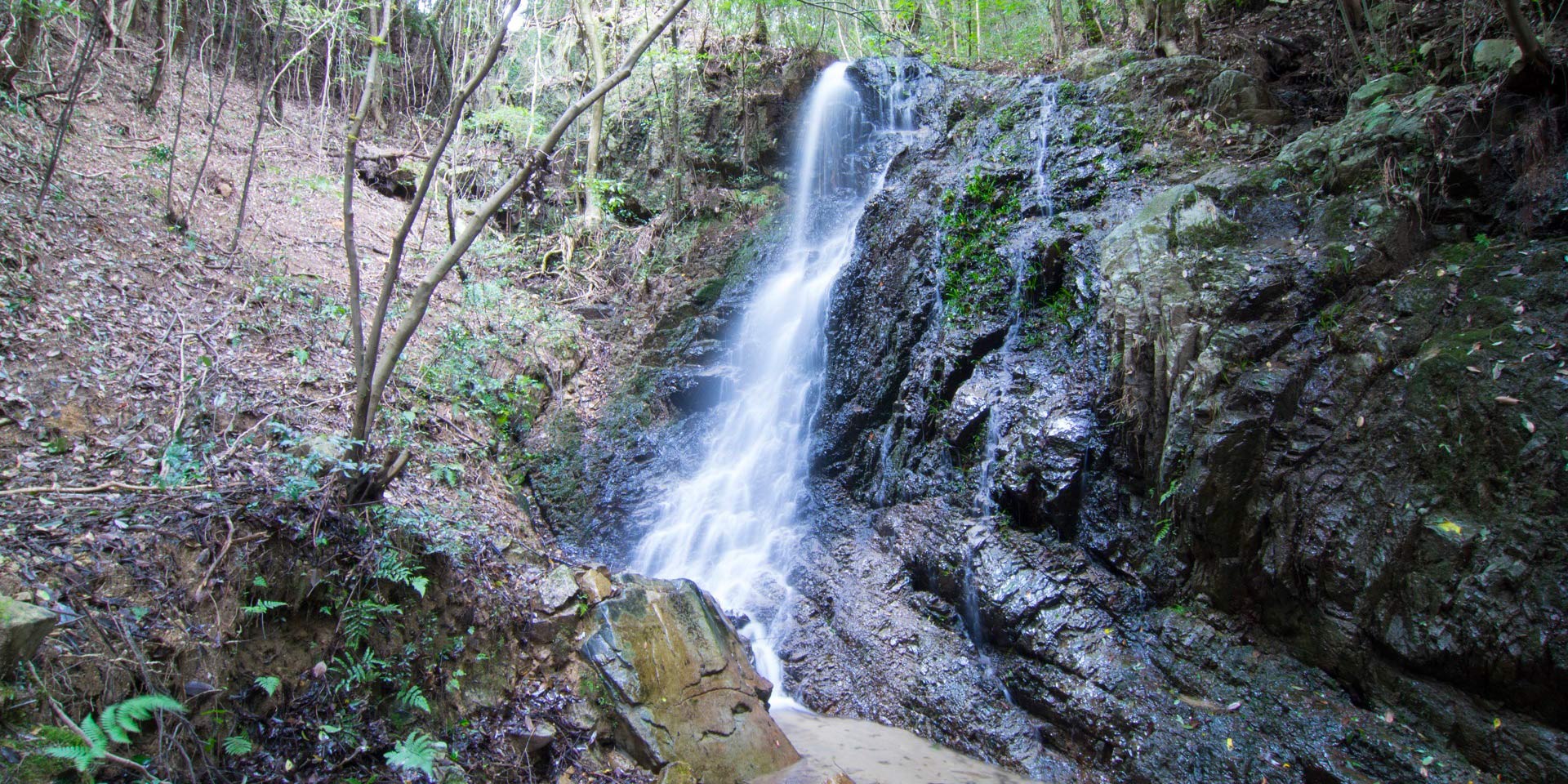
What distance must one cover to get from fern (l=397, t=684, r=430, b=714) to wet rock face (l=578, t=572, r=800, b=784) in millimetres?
1176

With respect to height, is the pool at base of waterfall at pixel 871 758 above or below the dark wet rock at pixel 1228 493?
below

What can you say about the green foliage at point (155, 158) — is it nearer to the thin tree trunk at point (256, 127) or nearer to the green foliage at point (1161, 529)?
the thin tree trunk at point (256, 127)

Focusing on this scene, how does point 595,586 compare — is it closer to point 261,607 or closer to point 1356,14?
point 261,607

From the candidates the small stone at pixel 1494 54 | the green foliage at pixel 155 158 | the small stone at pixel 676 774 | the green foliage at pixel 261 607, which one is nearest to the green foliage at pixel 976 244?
the small stone at pixel 1494 54

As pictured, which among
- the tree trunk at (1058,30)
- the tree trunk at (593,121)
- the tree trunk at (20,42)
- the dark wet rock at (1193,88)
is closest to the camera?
the tree trunk at (20,42)

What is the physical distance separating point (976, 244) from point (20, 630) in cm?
825

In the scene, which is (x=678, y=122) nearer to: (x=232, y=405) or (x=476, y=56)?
(x=476, y=56)

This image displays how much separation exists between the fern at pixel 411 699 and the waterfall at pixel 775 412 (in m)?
3.37

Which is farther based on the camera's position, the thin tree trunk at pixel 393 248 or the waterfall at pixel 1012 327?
the waterfall at pixel 1012 327

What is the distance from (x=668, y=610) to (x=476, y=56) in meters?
11.6

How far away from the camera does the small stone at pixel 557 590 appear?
507 cm

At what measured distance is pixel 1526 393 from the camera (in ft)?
13.8

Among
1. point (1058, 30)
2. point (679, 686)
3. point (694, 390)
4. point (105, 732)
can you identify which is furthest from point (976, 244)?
point (105, 732)

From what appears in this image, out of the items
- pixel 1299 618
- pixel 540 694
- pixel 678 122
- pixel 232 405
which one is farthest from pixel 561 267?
pixel 1299 618
